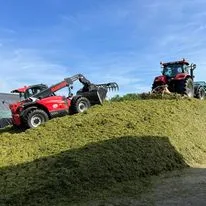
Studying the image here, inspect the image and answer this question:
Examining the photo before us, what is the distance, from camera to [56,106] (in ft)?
65.2

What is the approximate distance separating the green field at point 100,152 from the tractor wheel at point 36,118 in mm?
755

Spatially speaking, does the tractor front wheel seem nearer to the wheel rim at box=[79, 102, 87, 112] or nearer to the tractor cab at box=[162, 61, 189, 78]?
the tractor cab at box=[162, 61, 189, 78]

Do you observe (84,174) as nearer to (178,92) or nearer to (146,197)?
(146,197)

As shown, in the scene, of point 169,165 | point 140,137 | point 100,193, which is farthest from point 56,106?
point 100,193

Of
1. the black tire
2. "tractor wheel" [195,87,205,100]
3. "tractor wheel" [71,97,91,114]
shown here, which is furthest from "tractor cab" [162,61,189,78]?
"tractor wheel" [71,97,91,114]

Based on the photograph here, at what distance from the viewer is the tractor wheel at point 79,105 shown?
67.0ft

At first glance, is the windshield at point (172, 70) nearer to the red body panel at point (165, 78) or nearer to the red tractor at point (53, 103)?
the red body panel at point (165, 78)

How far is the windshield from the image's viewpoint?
2631cm

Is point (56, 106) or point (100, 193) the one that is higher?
point (56, 106)

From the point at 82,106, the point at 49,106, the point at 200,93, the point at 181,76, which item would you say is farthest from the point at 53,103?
the point at 200,93

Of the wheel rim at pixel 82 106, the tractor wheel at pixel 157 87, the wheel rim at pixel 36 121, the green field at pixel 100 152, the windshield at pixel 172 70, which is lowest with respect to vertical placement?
the green field at pixel 100 152

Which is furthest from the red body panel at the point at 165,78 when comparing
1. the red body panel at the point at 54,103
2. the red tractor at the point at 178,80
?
the red body panel at the point at 54,103

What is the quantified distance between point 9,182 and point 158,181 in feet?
13.4

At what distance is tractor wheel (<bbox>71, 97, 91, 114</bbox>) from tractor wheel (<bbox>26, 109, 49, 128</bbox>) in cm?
139
